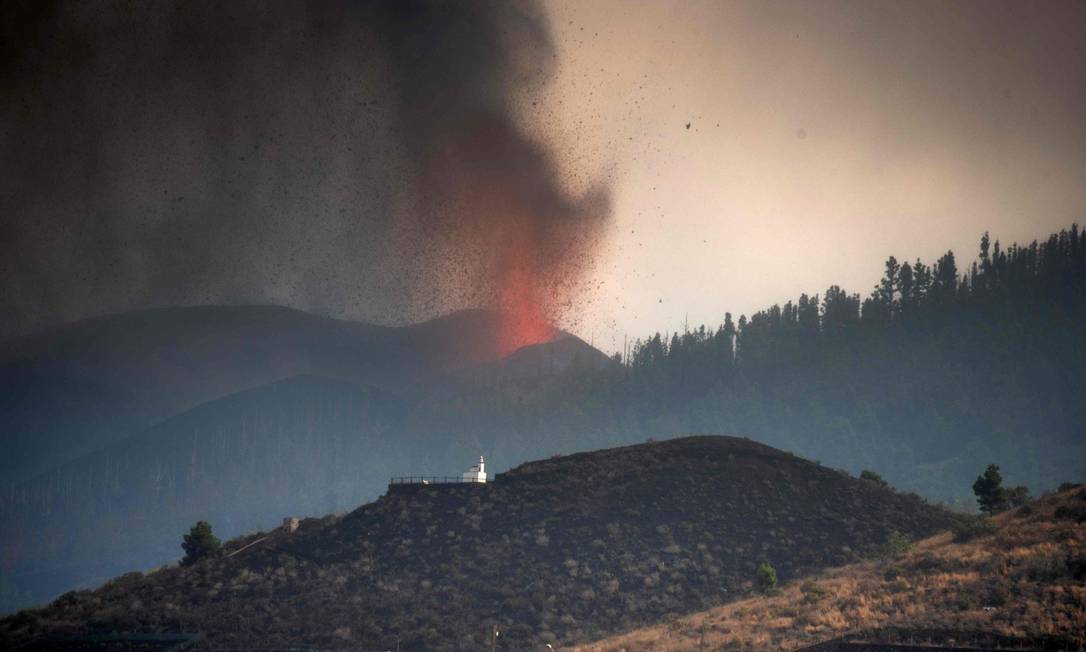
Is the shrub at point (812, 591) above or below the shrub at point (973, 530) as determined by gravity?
below

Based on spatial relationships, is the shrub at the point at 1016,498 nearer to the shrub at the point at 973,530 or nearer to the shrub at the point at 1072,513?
the shrub at the point at 973,530

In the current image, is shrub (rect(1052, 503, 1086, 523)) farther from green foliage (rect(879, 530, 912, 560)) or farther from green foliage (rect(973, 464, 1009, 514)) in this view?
green foliage (rect(973, 464, 1009, 514))

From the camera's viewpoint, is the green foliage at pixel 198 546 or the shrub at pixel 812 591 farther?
the green foliage at pixel 198 546

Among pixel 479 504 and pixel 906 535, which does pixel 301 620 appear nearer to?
pixel 479 504

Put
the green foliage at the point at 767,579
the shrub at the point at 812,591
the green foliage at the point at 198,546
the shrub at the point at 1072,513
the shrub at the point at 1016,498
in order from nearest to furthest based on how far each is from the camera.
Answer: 1. the shrub at the point at 812,591
2. the shrub at the point at 1072,513
3. the green foliage at the point at 767,579
4. the green foliage at the point at 198,546
5. the shrub at the point at 1016,498

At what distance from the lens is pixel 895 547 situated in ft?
244

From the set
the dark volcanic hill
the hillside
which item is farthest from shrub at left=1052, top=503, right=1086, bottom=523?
the dark volcanic hill

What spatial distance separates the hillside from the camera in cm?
5359

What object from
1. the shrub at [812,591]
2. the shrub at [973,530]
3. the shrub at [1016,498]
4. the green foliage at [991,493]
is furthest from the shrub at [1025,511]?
the shrub at [812,591]

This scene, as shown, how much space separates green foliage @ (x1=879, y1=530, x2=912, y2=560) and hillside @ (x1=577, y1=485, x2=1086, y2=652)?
0.66 m

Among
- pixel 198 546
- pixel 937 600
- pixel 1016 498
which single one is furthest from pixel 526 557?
pixel 1016 498

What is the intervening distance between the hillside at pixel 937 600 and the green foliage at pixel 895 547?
66 centimetres

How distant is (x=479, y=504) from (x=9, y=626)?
40909mm

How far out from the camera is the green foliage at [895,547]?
240 ft
